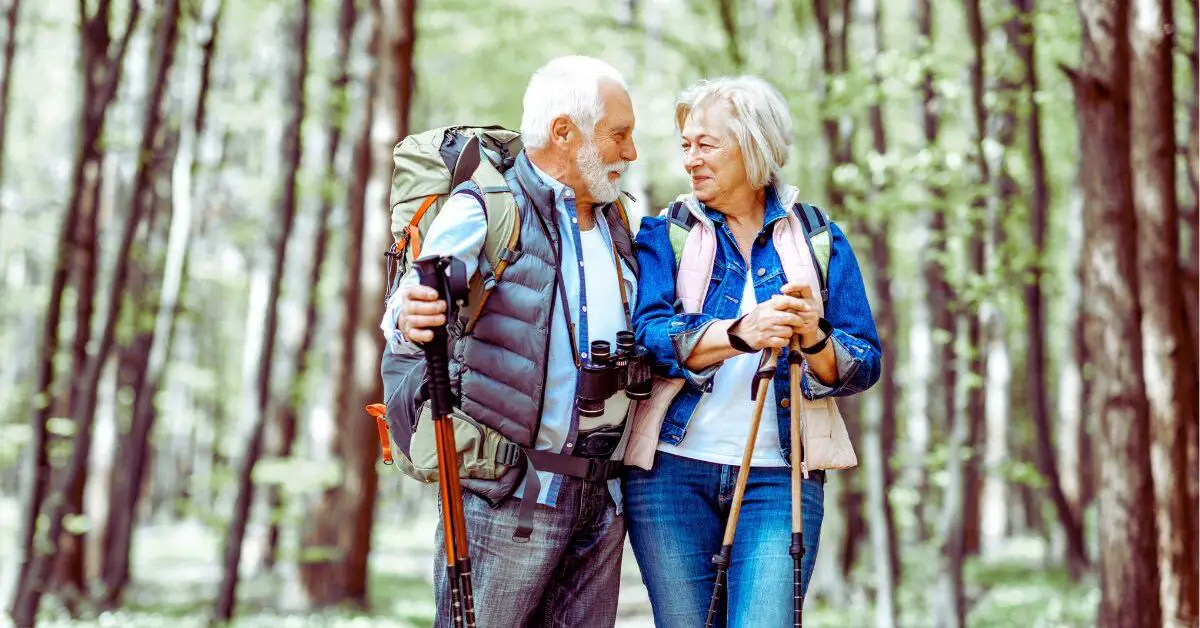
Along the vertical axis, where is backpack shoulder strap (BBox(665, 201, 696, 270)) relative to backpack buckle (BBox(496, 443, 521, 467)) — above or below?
above

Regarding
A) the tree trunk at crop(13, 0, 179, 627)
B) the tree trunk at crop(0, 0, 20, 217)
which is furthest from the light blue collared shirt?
the tree trunk at crop(0, 0, 20, 217)

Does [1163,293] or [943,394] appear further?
[943,394]

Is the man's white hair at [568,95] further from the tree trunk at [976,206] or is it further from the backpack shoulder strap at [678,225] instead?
the tree trunk at [976,206]

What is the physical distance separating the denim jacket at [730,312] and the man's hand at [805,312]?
0.10m

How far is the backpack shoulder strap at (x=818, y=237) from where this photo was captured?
395 cm

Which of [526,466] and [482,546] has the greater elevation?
[526,466]

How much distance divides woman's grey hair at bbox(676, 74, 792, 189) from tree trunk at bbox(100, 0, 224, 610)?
8.45 meters

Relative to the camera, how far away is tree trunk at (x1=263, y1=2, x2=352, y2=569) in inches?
620

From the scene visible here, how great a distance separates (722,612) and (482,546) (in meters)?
0.73

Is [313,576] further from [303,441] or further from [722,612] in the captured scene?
[303,441]

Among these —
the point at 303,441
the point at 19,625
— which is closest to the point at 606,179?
the point at 19,625

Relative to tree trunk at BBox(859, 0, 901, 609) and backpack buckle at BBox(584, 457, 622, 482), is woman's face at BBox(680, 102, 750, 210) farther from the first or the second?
tree trunk at BBox(859, 0, 901, 609)

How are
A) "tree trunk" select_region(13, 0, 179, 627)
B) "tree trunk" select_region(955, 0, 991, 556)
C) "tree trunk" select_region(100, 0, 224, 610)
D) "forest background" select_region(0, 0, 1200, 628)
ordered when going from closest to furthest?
"forest background" select_region(0, 0, 1200, 628) < "tree trunk" select_region(13, 0, 179, 627) < "tree trunk" select_region(955, 0, 991, 556) < "tree trunk" select_region(100, 0, 224, 610)

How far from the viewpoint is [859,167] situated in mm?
11867
